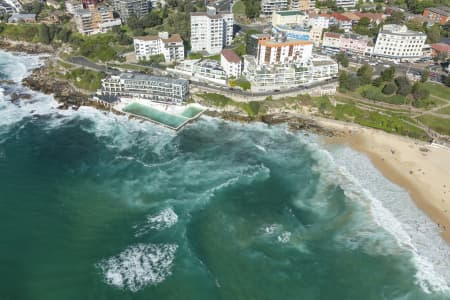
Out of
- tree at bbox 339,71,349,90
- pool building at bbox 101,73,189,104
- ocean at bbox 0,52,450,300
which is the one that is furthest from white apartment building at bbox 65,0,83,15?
tree at bbox 339,71,349,90

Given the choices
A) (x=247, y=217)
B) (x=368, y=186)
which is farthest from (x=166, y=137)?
(x=368, y=186)

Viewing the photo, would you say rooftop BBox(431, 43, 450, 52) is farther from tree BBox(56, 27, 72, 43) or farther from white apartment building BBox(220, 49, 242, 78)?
tree BBox(56, 27, 72, 43)

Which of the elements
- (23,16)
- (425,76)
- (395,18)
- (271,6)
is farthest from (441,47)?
(23,16)

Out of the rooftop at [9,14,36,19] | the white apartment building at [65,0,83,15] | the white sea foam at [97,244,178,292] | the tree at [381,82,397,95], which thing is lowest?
the white sea foam at [97,244,178,292]

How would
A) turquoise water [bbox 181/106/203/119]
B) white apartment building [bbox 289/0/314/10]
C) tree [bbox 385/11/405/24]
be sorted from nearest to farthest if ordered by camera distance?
1. turquoise water [bbox 181/106/203/119]
2. tree [bbox 385/11/405/24]
3. white apartment building [bbox 289/0/314/10]

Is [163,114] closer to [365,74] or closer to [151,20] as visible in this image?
[365,74]

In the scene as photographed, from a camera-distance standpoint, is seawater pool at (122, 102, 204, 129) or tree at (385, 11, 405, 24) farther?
tree at (385, 11, 405, 24)
